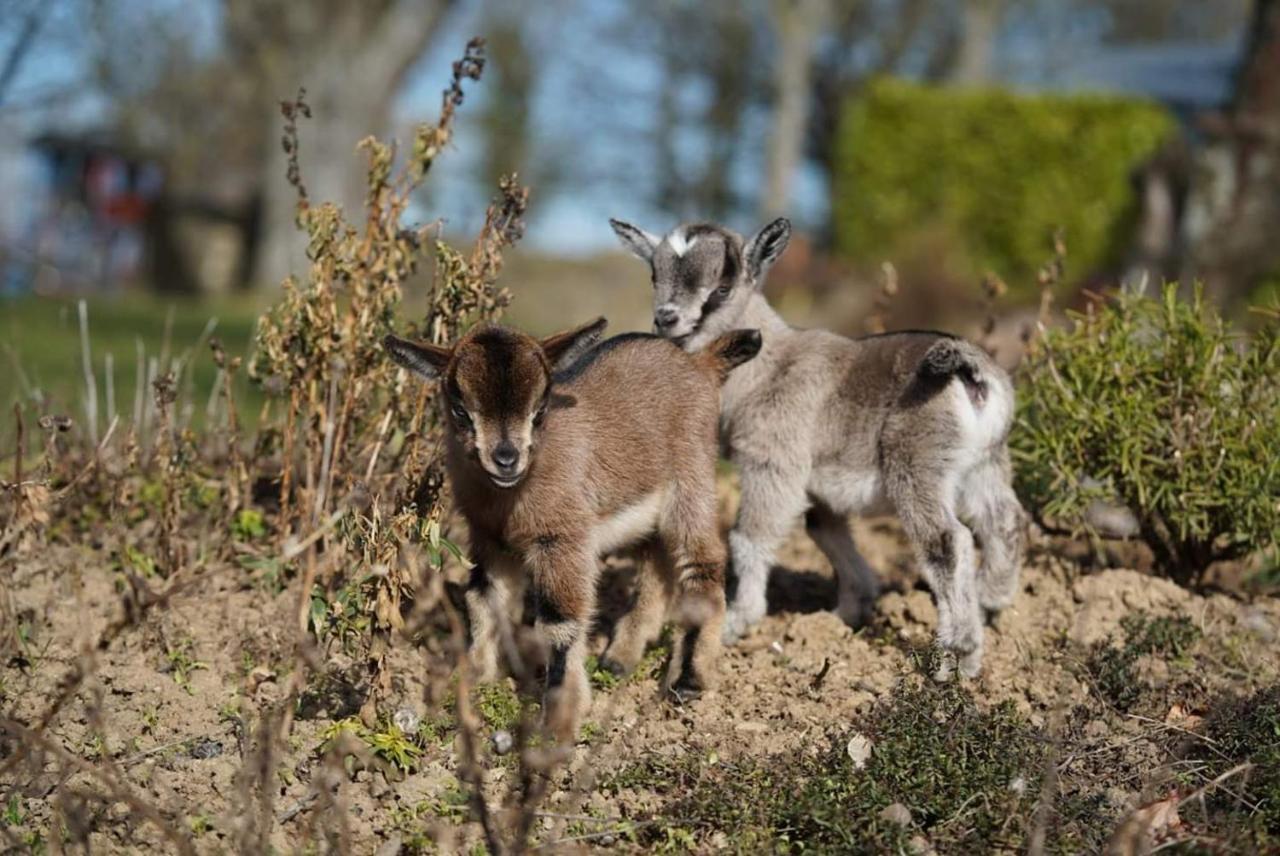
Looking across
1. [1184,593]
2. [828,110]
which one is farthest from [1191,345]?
[828,110]

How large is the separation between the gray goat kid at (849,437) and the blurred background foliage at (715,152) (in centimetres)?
131

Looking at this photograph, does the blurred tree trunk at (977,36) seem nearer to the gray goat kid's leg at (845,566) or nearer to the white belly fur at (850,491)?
the gray goat kid's leg at (845,566)

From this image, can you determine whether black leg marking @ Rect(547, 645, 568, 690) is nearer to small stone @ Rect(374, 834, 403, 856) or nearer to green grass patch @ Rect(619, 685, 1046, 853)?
green grass patch @ Rect(619, 685, 1046, 853)

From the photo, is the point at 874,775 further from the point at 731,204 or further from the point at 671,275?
the point at 731,204

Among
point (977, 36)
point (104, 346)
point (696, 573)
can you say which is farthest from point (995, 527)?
point (977, 36)

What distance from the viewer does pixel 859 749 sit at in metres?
5.02

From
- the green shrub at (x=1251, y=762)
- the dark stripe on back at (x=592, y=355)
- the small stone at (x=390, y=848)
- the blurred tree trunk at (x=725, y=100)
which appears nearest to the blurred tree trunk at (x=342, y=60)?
the blurred tree trunk at (x=725, y=100)

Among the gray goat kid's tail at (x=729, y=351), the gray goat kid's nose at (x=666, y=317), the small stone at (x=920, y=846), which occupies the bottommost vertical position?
the small stone at (x=920, y=846)

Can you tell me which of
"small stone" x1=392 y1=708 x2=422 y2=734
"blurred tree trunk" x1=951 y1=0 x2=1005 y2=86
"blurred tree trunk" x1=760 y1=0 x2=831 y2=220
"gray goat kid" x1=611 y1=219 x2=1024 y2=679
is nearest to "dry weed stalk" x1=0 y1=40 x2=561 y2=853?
"small stone" x1=392 y1=708 x2=422 y2=734

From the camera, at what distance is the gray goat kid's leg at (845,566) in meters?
6.65

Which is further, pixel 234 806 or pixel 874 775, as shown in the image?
pixel 874 775

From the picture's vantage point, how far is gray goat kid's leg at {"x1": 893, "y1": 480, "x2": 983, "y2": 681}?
5887mm

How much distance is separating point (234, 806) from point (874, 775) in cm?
215

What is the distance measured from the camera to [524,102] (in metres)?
42.8
